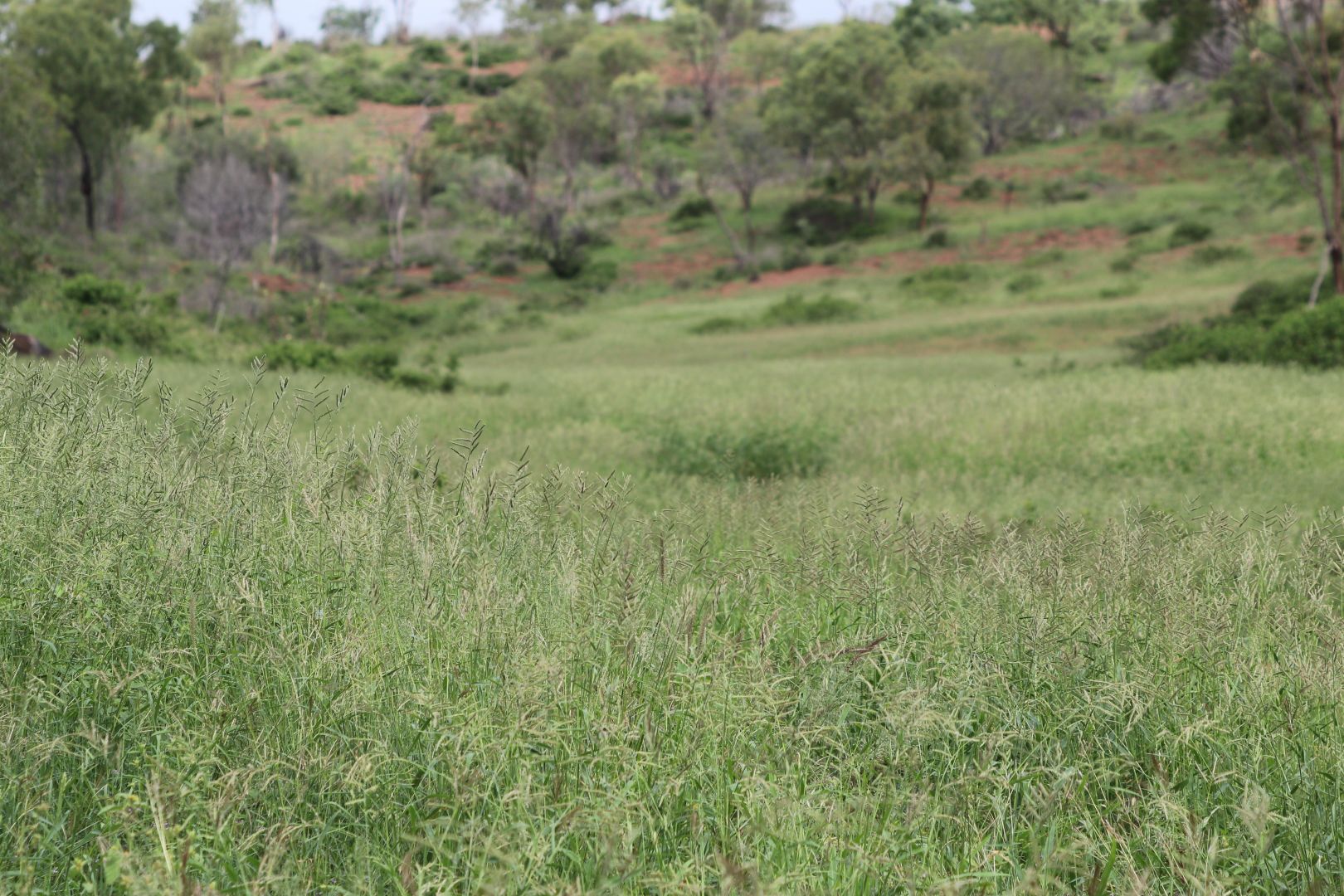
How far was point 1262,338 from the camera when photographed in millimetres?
17984

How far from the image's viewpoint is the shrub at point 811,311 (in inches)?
1273

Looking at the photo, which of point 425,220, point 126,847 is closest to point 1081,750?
point 126,847

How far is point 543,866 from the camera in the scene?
254 centimetres

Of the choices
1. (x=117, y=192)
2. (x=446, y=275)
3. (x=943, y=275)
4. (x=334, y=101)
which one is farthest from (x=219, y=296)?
(x=334, y=101)

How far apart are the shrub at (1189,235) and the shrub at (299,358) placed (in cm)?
2740

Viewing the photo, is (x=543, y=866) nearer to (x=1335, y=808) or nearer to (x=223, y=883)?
(x=223, y=883)

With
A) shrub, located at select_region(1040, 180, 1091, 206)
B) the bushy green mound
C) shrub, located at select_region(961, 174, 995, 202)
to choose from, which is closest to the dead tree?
the bushy green mound

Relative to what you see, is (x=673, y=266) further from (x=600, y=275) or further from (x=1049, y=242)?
(x=1049, y=242)

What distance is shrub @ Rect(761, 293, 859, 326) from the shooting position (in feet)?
106

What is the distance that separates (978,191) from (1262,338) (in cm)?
3460

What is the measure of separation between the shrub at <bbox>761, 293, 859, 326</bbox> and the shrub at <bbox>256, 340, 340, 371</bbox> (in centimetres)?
1620

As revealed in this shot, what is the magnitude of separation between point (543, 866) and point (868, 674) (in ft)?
5.73

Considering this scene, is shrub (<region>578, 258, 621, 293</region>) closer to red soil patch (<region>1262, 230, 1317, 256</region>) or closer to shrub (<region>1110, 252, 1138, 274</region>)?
shrub (<region>1110, 252, 1138, 274</region>)

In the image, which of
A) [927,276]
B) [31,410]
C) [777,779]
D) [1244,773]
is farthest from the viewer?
[927,276]
